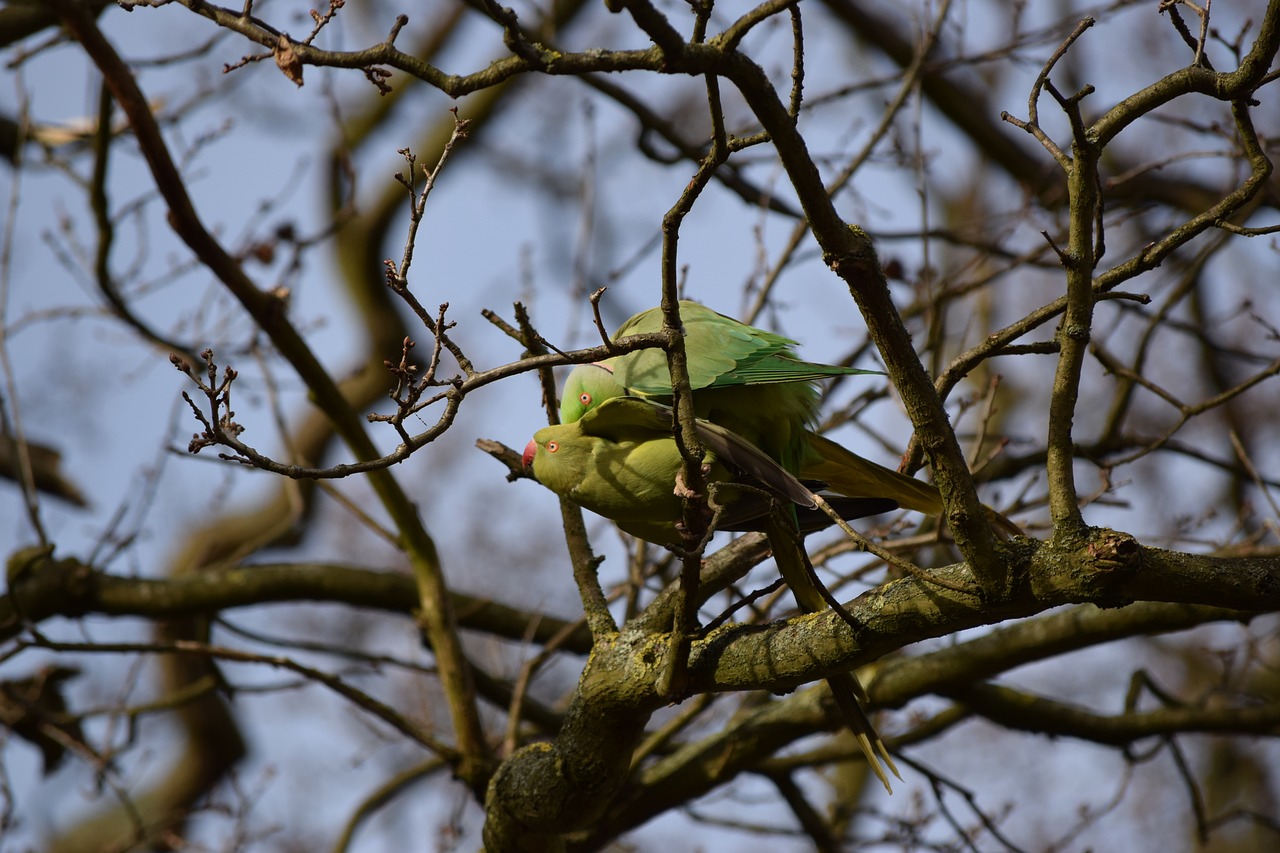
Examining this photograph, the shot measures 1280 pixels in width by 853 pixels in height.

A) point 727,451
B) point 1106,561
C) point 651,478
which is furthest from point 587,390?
point 1106,561

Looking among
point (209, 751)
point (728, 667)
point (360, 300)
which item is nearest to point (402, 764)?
point (209, 751)

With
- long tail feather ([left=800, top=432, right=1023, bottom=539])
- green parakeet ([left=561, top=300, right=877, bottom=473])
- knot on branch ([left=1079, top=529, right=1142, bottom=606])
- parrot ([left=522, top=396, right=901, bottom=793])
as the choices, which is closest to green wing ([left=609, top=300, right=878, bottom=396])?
green parakeet ([left=561, top=300, right=877, bottom=473])

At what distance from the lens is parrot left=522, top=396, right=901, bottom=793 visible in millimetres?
2682

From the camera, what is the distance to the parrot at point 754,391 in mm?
2961

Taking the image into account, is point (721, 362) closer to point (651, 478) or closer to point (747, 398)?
point (747, 398)

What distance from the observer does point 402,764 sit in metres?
8.99

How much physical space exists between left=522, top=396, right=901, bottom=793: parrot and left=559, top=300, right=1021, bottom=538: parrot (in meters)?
0.16

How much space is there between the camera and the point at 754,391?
3082 mm

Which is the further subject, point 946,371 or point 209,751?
point 209,751

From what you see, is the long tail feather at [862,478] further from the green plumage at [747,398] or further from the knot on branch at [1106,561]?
the knot on branch at [1106,561]

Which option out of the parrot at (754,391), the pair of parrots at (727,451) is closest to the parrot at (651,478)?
the pair of parrots at (727,451)

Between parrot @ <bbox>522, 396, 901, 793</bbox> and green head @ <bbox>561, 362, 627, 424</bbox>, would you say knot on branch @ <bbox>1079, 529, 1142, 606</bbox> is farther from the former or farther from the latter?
green head @ <bbox>561, 362, 627, 424</bbox>

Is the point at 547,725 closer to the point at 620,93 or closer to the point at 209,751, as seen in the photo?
the point at 620,93

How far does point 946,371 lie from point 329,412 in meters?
2.17
